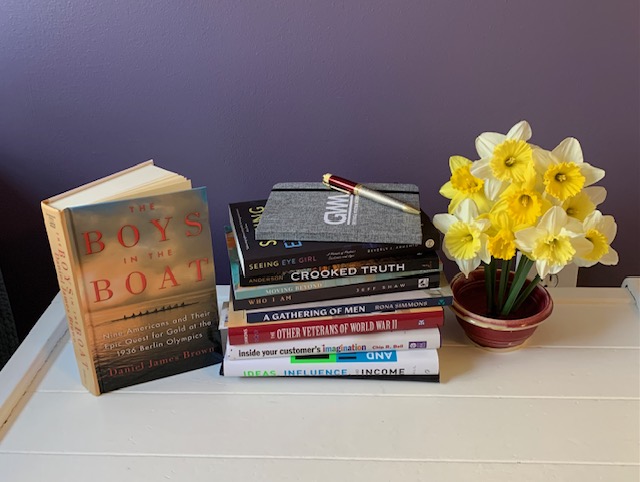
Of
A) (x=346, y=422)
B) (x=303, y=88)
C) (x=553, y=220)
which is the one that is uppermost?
(x=303, y=88)

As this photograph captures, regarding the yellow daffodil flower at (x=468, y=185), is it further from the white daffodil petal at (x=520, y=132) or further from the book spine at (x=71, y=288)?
the book spine at (x=71, y=288)

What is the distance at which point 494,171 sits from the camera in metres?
0.76

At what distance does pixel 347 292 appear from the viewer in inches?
31.9

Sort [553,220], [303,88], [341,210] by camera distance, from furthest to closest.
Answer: [303,88] < [341,210] < [553,220]

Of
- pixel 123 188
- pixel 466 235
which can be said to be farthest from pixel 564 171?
pixel 123 188

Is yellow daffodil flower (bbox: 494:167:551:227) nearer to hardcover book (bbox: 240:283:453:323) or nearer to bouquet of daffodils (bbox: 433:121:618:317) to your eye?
bouquet of daffodils (bbox: 433:121:618:317)

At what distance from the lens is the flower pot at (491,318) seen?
841 millimetres

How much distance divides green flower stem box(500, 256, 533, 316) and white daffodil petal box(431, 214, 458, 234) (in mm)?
107

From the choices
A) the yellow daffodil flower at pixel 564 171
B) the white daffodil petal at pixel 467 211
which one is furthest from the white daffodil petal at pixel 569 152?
the white daffodil petal at pixel 467 211

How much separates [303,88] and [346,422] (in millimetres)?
507

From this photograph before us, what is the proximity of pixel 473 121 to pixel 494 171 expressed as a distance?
0.94 feet

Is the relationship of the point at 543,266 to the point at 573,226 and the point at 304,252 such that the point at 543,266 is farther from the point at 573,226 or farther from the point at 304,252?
the point at 304,252

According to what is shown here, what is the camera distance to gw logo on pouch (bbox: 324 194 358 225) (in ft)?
2.69

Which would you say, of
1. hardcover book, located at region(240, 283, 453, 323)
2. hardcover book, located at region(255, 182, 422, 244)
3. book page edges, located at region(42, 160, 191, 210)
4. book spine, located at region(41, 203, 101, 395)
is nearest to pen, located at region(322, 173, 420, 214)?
hardcover book, located at region(255, 182, 422, 244)
